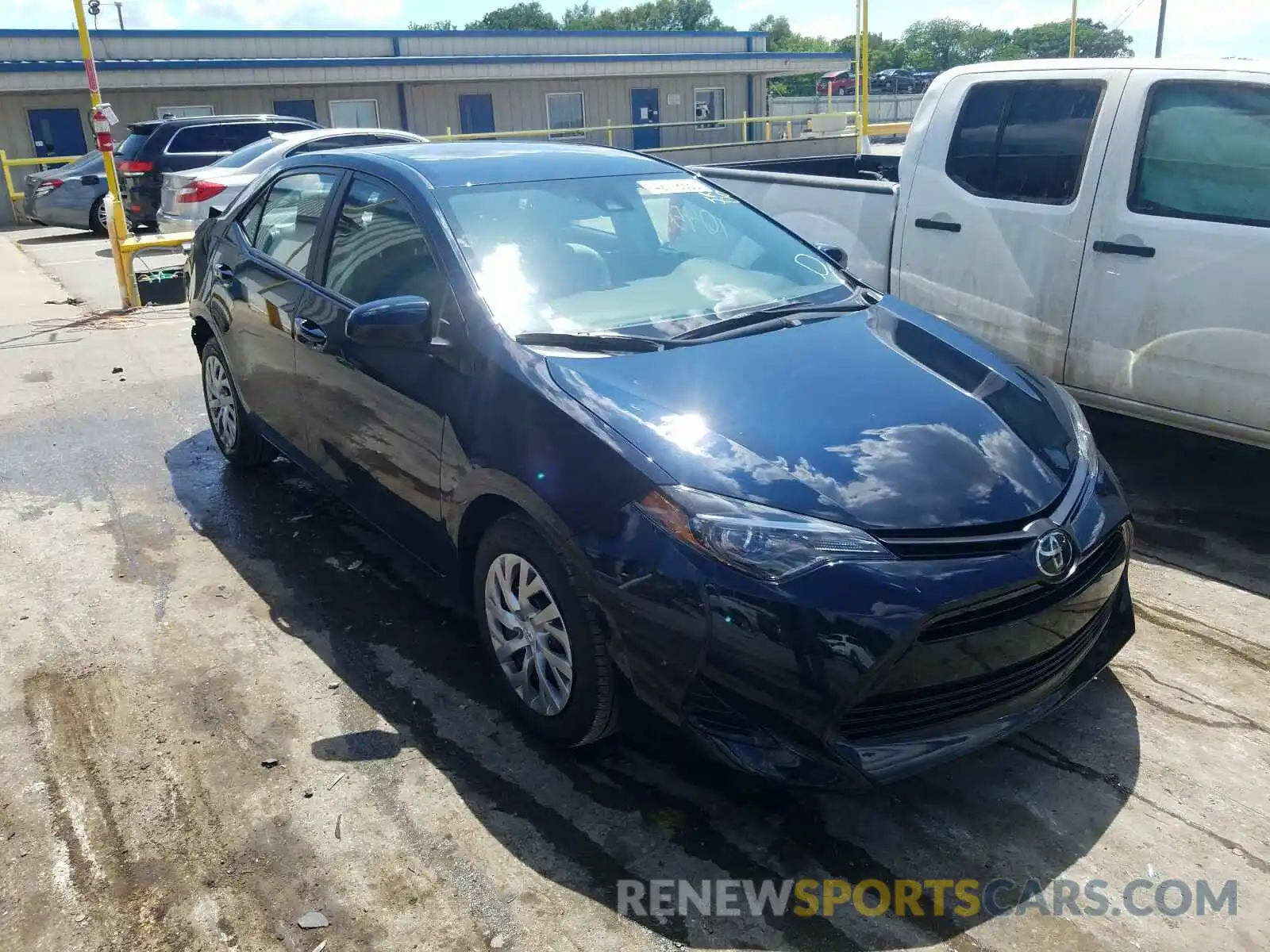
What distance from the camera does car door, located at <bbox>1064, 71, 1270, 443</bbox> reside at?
14.4ft

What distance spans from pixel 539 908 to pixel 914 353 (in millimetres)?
2126

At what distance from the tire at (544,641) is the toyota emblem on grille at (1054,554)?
1.18 metres

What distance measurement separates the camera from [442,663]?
3.85 metres

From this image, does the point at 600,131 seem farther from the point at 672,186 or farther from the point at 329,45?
the point at 672,186

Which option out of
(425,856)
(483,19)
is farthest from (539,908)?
(483,19)

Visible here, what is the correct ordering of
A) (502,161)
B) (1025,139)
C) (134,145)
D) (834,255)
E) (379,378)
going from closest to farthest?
1. (379,378)
2. (502,161)
3. (834,255)
4. (1025,139)
5. (134,145)

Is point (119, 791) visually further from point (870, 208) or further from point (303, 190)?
point (870, 208)

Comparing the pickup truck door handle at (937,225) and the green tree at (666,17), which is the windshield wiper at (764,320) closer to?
the pickup truck door handle at (937,225)

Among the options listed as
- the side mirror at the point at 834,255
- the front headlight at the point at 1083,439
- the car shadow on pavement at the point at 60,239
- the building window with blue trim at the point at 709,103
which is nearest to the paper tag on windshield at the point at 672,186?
the side mirror at the point at 834,255

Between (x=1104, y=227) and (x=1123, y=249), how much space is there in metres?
0.15

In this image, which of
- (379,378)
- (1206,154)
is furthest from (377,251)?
(1206,154)

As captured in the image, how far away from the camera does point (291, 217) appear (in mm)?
4754

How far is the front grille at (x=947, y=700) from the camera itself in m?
2.64

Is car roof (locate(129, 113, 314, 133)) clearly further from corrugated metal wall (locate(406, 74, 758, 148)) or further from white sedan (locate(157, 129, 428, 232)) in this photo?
corrugated metal wall (locate(406, 74, 758, 148))
